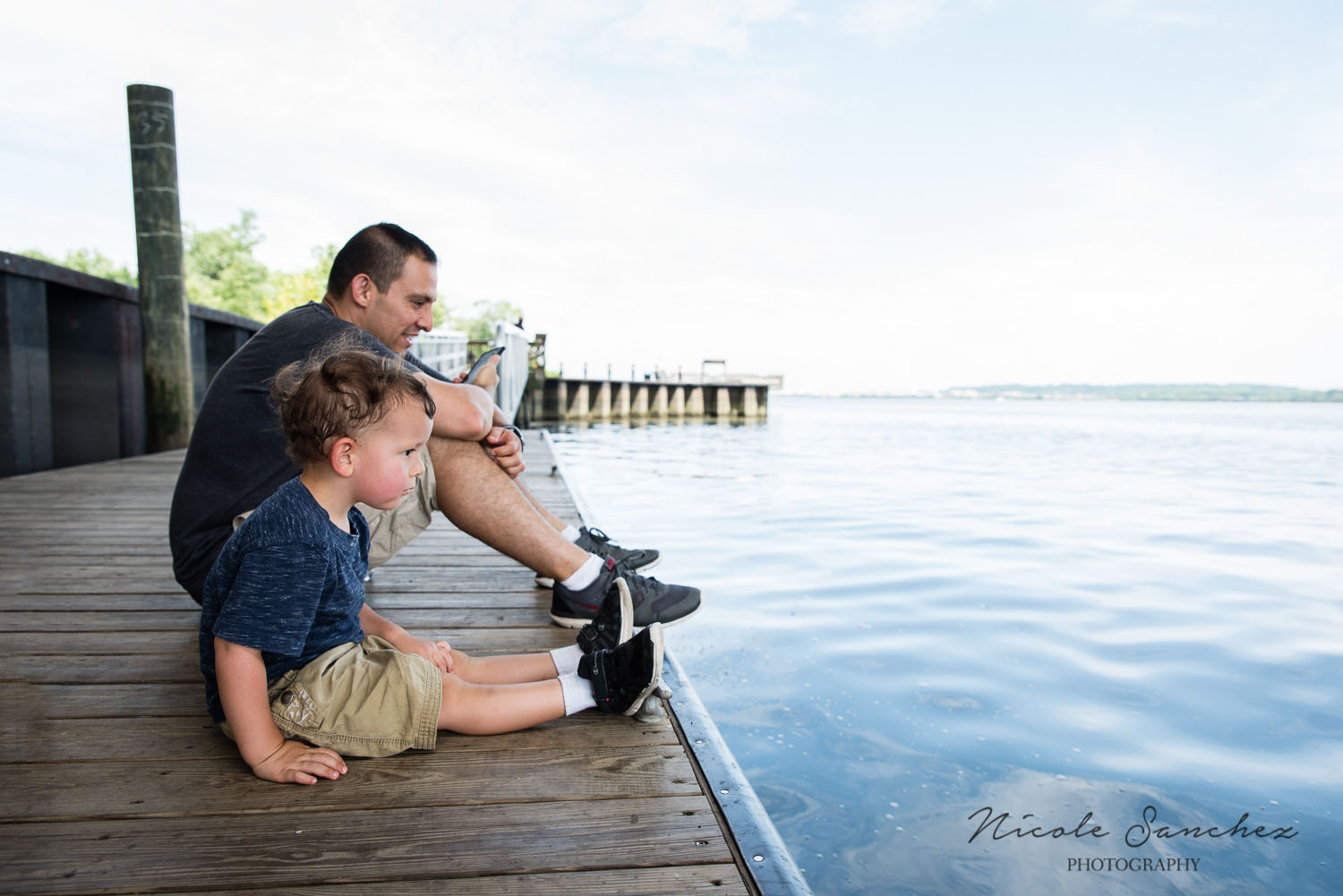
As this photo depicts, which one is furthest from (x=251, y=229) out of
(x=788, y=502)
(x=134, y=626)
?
(x=134, y=626)

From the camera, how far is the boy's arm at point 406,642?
5.73ft

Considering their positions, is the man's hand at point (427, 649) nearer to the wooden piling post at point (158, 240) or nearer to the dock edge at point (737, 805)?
the dock edge at point (737, 805)

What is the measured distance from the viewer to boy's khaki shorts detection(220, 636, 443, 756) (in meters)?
1.45

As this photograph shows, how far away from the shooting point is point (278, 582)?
1.33 metres

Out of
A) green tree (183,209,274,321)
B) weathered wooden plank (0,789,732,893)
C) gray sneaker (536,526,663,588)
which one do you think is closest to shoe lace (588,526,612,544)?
gray sneaker (536,526,663,588)

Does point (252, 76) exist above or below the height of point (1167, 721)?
above

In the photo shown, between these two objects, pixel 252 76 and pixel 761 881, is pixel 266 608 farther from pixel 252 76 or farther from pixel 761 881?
pixel 252 76

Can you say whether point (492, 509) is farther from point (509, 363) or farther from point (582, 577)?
point (509, 363)

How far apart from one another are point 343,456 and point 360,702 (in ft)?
1.58

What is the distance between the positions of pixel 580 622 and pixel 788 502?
5697 millimetres

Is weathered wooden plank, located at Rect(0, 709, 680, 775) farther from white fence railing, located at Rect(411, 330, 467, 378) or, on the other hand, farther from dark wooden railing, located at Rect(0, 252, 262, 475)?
white fence railing, located at Rect(411, 330, 467, 378)

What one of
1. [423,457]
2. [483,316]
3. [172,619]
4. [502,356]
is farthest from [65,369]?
[483,316]

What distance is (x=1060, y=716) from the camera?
2762 millimetres

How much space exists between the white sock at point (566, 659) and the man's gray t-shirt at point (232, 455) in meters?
0.81
